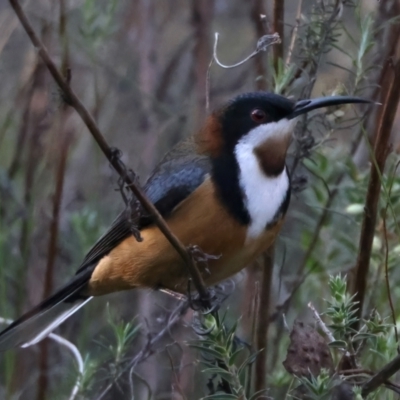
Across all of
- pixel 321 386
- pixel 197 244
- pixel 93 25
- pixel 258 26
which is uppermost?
pixel 93 25

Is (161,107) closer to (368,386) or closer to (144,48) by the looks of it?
(144,48)

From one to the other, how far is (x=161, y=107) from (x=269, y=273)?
5.25 ft

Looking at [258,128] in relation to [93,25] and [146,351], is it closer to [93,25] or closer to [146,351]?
[146,351]

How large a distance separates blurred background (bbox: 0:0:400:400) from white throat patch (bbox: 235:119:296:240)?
0.09 m

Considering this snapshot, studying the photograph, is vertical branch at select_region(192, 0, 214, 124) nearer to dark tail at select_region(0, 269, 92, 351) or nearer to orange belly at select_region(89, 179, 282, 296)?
dark tail at select_region(0, 269, 92, 351)

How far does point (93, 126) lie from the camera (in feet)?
5.78

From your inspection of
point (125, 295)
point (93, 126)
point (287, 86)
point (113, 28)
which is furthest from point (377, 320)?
point (125, 295)

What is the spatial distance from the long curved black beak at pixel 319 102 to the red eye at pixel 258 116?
100 millimetres

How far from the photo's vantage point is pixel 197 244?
295cm

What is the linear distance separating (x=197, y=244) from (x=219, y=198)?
0.18 meters

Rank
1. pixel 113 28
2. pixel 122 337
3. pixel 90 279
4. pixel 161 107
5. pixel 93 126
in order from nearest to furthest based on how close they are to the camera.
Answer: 1. pixel 93 126
2. pixel 122 337
3. pixel 90 279
4. pixel 113 28
5. pixel 161 107

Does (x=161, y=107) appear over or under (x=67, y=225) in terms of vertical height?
over

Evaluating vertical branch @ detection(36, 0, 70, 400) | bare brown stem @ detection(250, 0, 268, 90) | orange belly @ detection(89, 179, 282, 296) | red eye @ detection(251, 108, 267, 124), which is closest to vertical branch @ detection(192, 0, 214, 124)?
bare brown stem @ detection(250, 0, 268, 90)

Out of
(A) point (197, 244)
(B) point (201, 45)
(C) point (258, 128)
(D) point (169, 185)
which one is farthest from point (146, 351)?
(B) point (201, 45)
